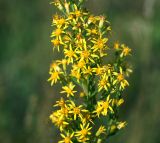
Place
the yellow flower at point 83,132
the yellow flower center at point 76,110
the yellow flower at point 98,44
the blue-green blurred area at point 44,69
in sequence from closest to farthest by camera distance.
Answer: the yellow flower at point 83,132
the yellow flower center at point 76,110
the yellow flower at point 98,44
the blue-green blurred area at point 44,69

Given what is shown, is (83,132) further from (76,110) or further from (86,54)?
(86,54)

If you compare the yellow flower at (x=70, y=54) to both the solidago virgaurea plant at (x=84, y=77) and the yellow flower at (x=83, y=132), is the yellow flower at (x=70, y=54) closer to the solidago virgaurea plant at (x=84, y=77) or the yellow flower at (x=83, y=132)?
the solidago virgaurea plant at (x=84, y=77)

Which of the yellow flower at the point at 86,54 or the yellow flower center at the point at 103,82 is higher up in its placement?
the yellow flower at the point at 86,54

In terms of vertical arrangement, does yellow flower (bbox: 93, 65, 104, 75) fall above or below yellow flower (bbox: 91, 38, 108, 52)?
below

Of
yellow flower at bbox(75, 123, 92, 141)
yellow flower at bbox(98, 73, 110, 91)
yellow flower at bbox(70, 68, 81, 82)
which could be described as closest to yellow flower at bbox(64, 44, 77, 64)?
yellow flower at bbox(70, 68, 81, 82)

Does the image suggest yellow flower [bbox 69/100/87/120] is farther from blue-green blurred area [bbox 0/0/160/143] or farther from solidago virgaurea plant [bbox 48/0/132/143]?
blue-green blurred area [bbox 0/0/160/143]

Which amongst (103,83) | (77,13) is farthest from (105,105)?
(77,13)

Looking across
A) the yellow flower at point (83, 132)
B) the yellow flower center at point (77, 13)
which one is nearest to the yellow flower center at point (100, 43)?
the yellow flower center at point (77, 13)

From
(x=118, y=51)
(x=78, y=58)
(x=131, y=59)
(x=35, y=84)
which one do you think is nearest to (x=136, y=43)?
(x=131, y=59)

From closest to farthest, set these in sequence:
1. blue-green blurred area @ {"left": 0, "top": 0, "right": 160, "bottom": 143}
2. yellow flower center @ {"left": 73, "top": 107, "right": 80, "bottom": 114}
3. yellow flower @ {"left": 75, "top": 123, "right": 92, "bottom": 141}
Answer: yellow flower @ {"left": 75, "top": 123, "right": 92, "bottom": 141}, yellow flower center @ {"left": 73, "top": 107, "right": 80, "bottom": 114}, blue-green blurred area @ {"left": 0, "top": 0, "right": 160, "bottom": 143}
